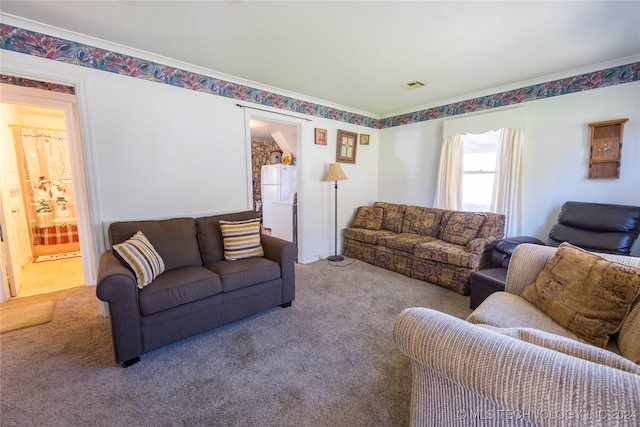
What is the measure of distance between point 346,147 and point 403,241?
1804 millimetres

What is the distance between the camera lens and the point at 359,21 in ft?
6.48

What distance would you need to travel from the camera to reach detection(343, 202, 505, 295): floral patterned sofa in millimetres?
3062

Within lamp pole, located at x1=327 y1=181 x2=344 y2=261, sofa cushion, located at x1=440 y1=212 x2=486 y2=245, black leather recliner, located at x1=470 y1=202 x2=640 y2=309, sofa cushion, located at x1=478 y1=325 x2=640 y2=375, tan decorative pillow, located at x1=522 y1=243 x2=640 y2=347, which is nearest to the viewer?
sofa cushion, located at x1=478 y1=325 x2=640 y2=375

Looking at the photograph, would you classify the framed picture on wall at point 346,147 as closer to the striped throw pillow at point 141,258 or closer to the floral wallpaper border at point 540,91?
the floral wallpaper border at point 540,91

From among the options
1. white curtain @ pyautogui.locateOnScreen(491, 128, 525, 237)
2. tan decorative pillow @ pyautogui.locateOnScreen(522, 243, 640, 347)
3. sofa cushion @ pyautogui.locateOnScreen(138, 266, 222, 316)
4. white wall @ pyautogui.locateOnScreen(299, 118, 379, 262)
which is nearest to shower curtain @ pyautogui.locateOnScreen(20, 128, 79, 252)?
sofa cushion @ pyautogui.locateOnScreen(138, 266, 222, 316)

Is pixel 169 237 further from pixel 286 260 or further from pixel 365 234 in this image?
pixel 365 234

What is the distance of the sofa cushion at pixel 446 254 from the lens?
2.96 m

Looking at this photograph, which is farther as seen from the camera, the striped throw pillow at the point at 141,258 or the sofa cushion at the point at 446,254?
the sofa cushion at the point at 446,254

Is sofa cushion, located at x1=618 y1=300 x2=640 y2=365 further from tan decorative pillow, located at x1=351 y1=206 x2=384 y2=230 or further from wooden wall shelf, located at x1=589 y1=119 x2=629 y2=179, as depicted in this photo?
tan decorative pillow, located at x1=351 y1=206 x2=384 y2=230

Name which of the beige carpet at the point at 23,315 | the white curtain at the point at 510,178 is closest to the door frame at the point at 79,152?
the beige carpet at the point at 23,315

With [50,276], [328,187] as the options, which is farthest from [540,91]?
[50,276]

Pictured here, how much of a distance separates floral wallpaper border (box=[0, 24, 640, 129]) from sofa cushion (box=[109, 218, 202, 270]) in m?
1.38

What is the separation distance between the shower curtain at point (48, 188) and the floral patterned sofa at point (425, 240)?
182 inches

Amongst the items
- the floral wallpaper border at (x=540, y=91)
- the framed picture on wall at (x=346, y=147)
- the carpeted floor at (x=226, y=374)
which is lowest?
the carpeted floor at (x=226, y=374)
